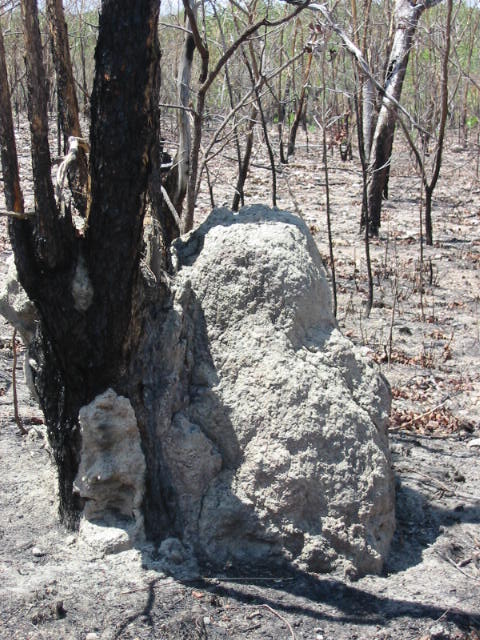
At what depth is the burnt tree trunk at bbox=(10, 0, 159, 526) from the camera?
284 centimetres

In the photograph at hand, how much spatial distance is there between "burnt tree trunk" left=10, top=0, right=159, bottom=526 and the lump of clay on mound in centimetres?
37

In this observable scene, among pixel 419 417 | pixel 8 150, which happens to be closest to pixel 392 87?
pixel 419 417

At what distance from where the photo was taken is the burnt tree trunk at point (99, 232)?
2840mm

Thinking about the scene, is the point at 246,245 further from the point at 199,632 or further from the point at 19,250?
the point at 199,632

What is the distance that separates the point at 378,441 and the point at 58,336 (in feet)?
4.67

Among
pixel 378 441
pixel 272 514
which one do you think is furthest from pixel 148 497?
pixel 378 441

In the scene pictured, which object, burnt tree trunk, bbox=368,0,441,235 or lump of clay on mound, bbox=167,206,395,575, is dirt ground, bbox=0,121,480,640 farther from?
burnt tree trunk, bbox=368,0,441,235

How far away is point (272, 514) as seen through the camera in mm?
3189

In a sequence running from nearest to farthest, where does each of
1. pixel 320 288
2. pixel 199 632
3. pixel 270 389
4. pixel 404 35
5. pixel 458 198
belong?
1. pixel 199 632
2. pixel 270 389
3. pixel 320 288
4. pixel 404 35
5. pixel 458 198

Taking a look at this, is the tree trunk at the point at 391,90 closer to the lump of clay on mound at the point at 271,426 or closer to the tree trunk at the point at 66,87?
the tree trunk at the point at 66,87

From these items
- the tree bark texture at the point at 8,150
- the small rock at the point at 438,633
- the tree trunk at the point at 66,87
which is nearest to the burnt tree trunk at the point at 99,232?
the tree bark texture at the point at 8,150

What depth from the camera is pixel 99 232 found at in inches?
118

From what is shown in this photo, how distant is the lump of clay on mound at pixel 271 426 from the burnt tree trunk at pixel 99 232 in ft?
1.20

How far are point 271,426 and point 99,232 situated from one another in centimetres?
104
